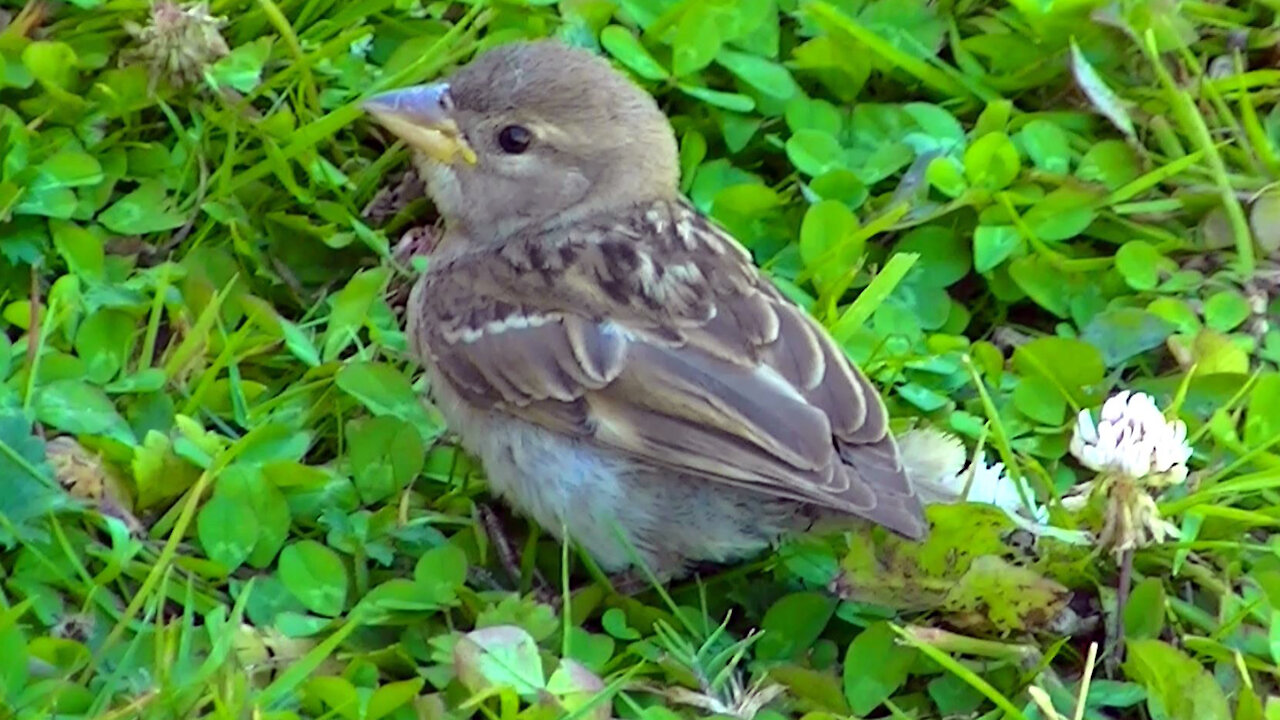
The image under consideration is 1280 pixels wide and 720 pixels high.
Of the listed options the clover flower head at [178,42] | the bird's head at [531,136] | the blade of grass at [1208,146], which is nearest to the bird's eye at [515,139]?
the bird's head at [531,136]

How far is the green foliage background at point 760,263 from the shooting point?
2828mm

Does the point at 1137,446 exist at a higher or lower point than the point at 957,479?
higher

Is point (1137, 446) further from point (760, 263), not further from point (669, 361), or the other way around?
point (760, 263)

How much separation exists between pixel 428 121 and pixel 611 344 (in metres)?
0.61

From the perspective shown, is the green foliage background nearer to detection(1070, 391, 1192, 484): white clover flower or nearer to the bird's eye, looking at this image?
detection(1070, 391, 1192, 484): white clover flower

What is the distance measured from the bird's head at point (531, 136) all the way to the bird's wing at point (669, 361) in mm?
→ 100

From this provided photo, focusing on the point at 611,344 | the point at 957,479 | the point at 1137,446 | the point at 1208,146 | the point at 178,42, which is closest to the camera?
the point at 1137,446

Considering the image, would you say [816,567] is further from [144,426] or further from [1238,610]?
[144,426]

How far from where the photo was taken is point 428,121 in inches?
130

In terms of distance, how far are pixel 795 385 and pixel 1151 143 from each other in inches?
53.5

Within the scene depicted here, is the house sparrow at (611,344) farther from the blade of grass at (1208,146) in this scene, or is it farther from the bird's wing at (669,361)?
the blade of grass at (1208,146)

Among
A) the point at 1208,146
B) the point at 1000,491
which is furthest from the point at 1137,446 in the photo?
the point at 1208,146

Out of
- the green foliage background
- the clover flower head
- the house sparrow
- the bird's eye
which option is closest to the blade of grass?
the green foliage background

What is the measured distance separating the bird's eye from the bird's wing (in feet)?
0.59
